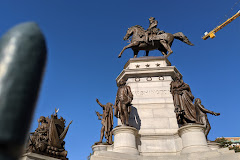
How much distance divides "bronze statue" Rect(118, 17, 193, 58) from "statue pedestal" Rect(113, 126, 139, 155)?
20.7 ft

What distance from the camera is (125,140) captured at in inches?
318

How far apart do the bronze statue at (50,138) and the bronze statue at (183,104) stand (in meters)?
4.92

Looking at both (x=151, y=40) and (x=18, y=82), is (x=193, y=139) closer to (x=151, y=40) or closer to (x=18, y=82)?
(x=151, y=40)

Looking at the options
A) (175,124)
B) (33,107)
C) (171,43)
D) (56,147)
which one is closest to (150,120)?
(175,124)

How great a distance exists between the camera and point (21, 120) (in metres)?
0.65

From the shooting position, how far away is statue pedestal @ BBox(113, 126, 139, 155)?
312 inches

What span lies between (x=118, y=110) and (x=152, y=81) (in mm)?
3056

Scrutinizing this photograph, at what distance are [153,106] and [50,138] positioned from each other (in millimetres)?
4836

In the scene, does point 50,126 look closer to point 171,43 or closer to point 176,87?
point 176,87

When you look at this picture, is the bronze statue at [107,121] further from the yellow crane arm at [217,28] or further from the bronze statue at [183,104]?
the yellow crane arm at [217,28]

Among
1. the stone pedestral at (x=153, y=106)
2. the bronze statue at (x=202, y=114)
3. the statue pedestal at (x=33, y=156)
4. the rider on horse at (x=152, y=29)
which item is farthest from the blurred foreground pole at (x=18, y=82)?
the rider on horse at (x=152, y=29)

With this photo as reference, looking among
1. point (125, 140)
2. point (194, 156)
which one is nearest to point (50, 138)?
point (125, 140)

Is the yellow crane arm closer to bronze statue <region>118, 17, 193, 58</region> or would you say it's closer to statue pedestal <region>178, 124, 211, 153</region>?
bronze statue <region>118, 17, 193, 58</region>

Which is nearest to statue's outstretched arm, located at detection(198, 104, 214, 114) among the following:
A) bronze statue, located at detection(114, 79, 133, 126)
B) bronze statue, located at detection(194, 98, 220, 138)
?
bronze statue, located at detection(194, 98, 220, 138)
